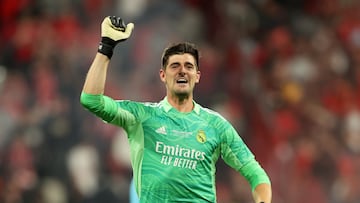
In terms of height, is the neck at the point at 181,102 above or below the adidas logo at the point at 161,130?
above

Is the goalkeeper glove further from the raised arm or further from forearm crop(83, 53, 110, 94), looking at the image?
forearm crop(83, 53, 110, 94)

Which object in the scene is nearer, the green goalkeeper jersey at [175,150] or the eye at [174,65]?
the green goalkeeper jersey at [175,150]

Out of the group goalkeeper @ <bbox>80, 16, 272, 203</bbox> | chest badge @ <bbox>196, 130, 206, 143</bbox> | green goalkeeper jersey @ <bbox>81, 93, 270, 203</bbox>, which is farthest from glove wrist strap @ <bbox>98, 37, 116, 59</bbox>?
chest badge @ <bbox>196, 130, 206, 143</bbox>

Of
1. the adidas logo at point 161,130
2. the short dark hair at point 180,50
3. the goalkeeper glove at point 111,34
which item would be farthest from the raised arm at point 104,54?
the adidas logo at point 161,130

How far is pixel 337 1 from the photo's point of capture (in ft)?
42.2

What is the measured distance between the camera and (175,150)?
4.92 m

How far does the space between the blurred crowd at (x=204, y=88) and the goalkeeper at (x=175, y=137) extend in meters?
4.72

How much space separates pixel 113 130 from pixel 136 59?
48.1 inches

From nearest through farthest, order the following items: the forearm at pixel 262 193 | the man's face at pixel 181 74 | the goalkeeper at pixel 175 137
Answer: the goalkeeper at pixel 175 137
the forearm at pixel 262 193
the man's face at pixel 181 74

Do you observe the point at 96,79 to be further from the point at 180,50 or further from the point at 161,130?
the point at 180,50

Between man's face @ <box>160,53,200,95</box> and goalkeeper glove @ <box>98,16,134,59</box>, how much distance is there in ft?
1.40

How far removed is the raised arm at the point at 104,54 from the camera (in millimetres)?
4625

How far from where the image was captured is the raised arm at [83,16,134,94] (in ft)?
15.2

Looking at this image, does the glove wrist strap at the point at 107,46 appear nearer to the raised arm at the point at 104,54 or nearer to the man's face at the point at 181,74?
the raised arm at the point at 104,54
